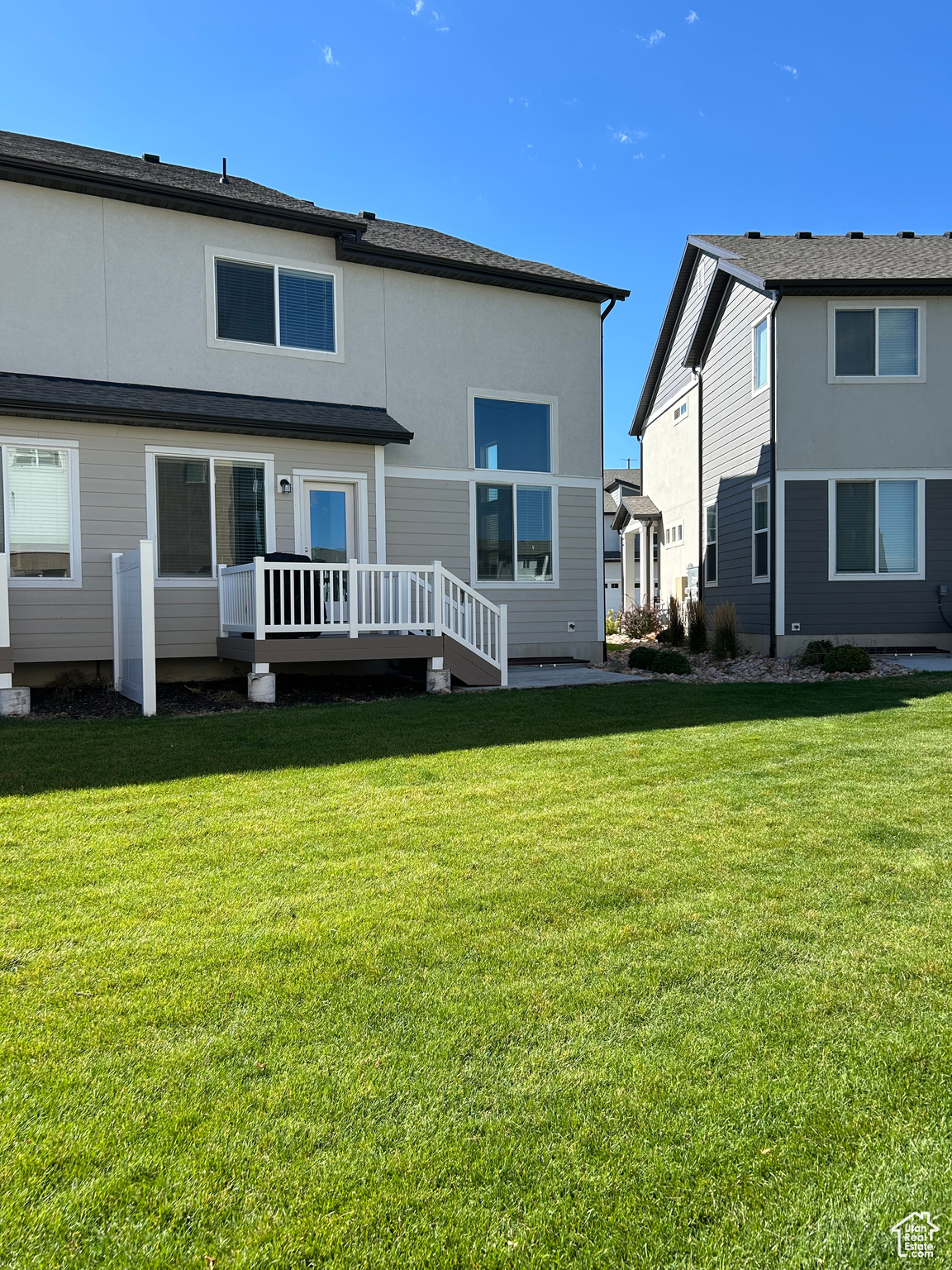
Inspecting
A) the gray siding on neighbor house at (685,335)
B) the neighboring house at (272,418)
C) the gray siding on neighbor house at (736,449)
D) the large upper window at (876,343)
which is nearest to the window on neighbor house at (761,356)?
the gray siding on neighbor house at (736,449)

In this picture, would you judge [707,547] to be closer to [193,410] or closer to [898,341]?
[898,341]

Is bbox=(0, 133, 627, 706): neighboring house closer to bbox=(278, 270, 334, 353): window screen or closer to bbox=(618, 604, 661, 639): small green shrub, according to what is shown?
bbox=(278, 270, 334, 353): window screen

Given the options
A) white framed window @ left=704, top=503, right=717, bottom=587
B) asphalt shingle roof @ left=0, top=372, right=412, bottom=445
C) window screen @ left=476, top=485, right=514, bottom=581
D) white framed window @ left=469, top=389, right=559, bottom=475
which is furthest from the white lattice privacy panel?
white framed window @ left=704, top=503, right=717, bottom=587

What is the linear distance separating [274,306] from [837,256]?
991 cm

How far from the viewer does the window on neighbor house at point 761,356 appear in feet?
45.9

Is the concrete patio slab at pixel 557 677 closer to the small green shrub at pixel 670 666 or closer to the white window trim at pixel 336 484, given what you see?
the small green shrub at pixel 670 666

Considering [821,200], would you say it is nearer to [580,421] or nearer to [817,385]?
[817,385]

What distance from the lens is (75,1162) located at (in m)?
1.89

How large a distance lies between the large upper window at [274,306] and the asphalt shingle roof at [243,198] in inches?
25.2

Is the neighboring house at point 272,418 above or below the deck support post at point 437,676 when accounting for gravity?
above

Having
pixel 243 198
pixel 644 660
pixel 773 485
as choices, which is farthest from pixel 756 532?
pixel 243 198

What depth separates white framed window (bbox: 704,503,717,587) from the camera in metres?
17.0

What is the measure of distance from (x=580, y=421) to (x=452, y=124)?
23.4ft

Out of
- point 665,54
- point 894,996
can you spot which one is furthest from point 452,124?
point 894,996
